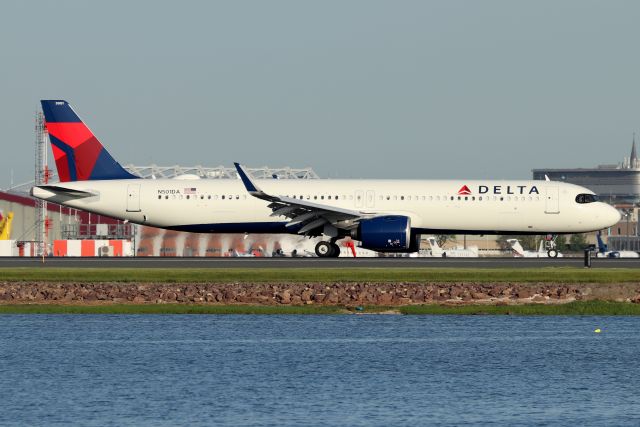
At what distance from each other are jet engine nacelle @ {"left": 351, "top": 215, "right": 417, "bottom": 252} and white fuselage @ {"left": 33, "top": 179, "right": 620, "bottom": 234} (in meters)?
2.33

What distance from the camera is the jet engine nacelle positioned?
61562mm

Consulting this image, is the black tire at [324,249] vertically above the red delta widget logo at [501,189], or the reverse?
the red delta widget logo at [501,189]

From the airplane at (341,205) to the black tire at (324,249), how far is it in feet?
0.18

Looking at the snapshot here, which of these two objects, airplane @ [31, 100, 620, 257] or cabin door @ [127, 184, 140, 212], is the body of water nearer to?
airplane @ [31, 100, 620, 257]

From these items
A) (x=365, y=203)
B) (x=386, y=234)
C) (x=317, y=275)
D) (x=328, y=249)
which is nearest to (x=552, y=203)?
(x=386, y=234)

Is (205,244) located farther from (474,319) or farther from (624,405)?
(624,405)

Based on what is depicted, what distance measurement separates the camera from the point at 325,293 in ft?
159

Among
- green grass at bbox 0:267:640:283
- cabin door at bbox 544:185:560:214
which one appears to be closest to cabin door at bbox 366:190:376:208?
cabin door at bbox 544:185:560:214

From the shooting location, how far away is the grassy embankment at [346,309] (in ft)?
153

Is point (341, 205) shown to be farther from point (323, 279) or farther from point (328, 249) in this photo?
point (323, 279)

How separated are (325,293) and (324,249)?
56.2 feet

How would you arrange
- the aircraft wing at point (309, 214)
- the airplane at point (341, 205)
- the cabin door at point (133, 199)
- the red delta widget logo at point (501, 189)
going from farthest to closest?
1. the cabin door at point (133, 199)
2. the red delta widget logo at point (501, 189)
3. the airplane at point (341, 205)
4. the aircraft wing at point (309, 214)

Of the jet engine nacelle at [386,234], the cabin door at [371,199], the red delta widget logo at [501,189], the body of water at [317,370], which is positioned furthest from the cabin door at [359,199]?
the body of water at [317,370]

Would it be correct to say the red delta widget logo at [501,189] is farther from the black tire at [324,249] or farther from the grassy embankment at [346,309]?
the grassy embankment at [346,309]
